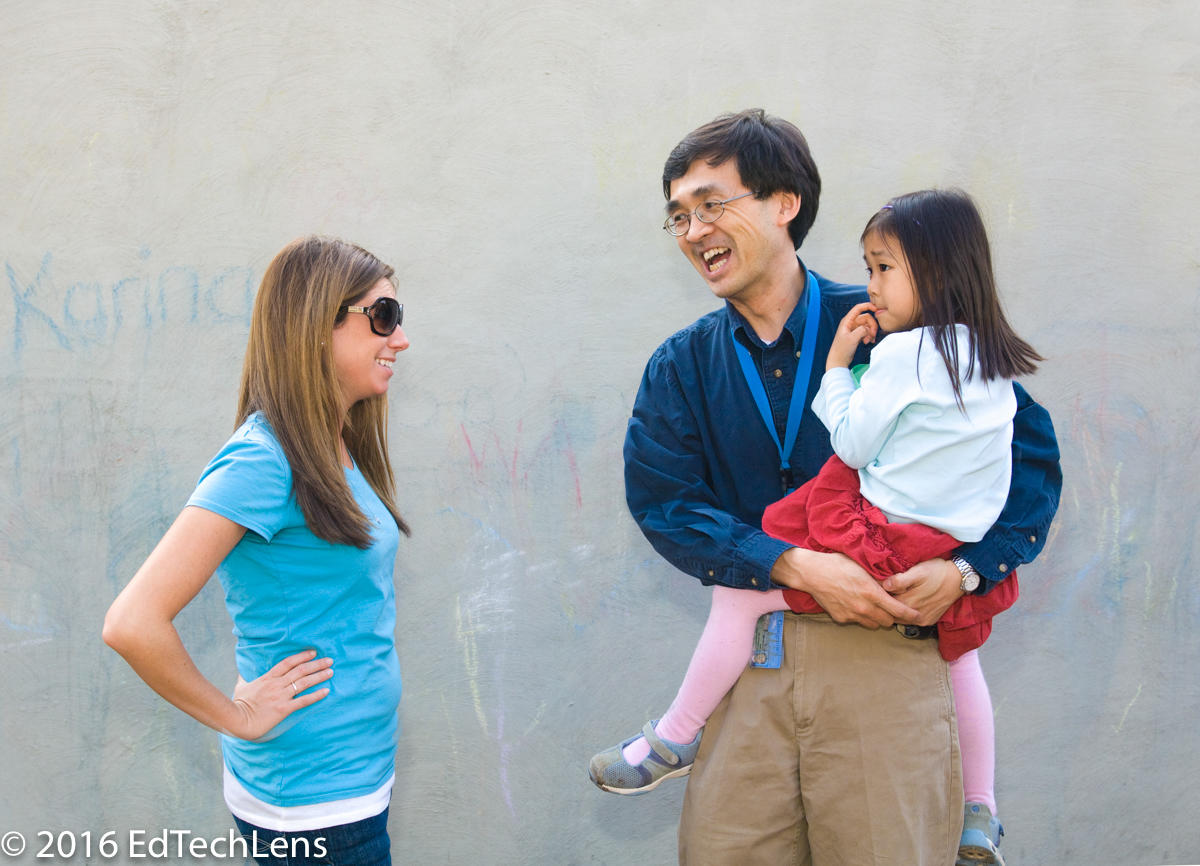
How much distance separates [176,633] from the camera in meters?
1.93

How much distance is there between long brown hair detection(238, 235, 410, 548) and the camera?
2.04 m

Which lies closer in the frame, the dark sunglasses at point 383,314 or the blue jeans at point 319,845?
the blue jeans at point 319,845

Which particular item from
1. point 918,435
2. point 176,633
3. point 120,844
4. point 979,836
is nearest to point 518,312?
point 918,435

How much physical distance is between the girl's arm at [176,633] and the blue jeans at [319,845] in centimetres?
23

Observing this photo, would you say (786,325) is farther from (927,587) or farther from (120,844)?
(120,844)

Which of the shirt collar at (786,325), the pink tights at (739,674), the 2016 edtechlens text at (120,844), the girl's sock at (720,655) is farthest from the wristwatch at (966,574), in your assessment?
the 2016 edtechlens text at (120,844)

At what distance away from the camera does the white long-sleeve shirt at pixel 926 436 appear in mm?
2104

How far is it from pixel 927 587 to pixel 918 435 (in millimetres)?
338

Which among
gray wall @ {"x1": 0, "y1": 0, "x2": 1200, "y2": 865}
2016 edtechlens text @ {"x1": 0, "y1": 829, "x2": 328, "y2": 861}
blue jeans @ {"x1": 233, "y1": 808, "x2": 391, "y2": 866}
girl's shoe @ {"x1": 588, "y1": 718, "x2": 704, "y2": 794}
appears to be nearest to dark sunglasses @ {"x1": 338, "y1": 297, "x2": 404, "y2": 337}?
blue jeans @ {"x1": 233, "y1": 808, "x2": 391, "y2": 866}

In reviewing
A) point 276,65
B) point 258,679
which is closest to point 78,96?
point 276,65

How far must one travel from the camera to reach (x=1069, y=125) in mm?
3678

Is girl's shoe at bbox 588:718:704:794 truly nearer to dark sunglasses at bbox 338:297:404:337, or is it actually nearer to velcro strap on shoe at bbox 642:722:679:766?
velcro strap on shoe at bbox 642:722:679:766

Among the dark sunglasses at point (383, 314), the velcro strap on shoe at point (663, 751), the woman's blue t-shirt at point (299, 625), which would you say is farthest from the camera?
the velcro strap on shoe at point (663, 751)

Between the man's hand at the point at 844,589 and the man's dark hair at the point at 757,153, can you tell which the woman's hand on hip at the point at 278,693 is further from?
the man's dark hair at the point at 757,153
